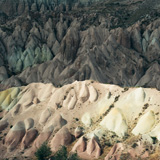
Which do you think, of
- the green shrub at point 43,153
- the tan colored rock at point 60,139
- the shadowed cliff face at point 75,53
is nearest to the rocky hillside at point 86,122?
the tan colored rock at point 60,139

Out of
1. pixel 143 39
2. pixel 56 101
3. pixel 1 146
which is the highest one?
pixel 56 101

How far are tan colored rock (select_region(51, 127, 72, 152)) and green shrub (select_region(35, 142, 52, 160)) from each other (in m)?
2.16

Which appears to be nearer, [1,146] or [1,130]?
[1,146]

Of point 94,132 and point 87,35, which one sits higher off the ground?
point 94,132

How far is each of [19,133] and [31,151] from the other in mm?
4835

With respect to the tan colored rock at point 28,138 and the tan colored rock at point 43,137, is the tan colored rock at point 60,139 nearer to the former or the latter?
the tan colored rock at point 43,137

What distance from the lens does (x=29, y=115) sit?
61750 mm

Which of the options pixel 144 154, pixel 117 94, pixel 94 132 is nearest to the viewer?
pixel 144 154

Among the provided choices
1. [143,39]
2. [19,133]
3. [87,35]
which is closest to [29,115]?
[19,133]

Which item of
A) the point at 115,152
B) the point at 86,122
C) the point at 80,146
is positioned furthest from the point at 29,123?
the point at 115,152

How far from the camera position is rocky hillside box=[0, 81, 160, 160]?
158 ft

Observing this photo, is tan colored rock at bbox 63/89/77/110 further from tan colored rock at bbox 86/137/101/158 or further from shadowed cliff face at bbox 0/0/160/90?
shadowed cliff face at bbox 0/0/160/90

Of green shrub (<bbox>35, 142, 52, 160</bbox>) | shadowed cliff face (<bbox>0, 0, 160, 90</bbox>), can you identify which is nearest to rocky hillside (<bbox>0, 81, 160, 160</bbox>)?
green shrub (<bbox>35, 142, 52, 160</bbox>)

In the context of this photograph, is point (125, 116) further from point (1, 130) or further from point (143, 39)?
point (143, 39)
